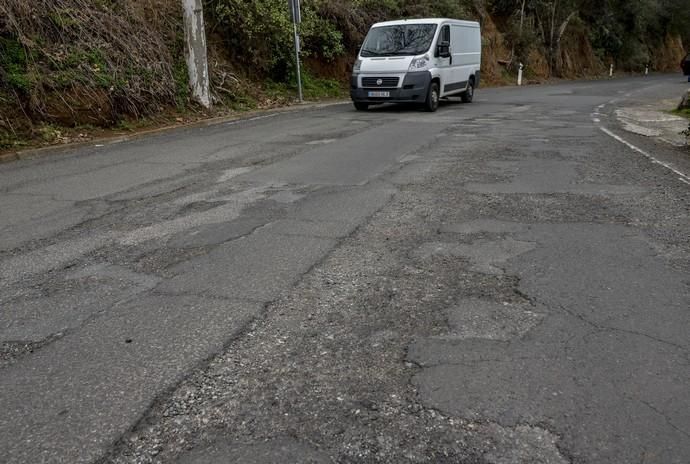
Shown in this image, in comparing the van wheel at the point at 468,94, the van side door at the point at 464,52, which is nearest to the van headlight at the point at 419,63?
the van side door at the point at 464,52

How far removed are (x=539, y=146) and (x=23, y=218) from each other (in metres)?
7.92

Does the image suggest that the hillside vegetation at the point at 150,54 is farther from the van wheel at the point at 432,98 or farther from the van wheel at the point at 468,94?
the van wheel at the point at 468,94

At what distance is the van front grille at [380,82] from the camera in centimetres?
1598

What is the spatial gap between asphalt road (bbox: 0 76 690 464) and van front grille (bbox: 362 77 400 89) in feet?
27.7

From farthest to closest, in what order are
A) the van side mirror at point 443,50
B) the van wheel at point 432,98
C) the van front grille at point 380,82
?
the van side mirror at point 443,50 < the van wheel at point 432,98 < the van front grille at point 380,82

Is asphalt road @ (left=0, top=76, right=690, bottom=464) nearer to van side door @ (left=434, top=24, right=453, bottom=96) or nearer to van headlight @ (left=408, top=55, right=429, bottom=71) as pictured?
van headlight @ (left=408, top=55, right=429, bottom=71)

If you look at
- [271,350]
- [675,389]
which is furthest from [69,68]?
[675,389]

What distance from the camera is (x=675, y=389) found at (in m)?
2.91

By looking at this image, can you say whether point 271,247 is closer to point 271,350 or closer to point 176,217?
point 176,217

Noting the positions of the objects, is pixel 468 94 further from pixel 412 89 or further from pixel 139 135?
pixel 139 135

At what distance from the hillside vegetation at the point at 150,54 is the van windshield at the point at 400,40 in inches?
120

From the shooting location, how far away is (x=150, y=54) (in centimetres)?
1436

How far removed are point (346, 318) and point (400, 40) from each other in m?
14.2

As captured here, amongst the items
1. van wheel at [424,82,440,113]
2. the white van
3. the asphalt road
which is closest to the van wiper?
the white van
